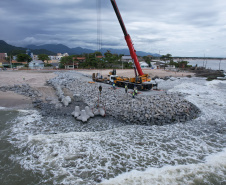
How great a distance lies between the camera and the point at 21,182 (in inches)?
263

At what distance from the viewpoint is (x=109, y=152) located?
8773mm

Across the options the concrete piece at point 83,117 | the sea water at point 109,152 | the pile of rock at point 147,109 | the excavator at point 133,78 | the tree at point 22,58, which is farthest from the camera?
the tree at point 22,58

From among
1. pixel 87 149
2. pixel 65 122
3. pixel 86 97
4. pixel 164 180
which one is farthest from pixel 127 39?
pixel 164 180

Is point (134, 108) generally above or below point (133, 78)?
below

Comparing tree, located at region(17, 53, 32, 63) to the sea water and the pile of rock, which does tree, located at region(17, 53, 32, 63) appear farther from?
the sea water

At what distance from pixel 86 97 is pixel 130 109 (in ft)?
20.3

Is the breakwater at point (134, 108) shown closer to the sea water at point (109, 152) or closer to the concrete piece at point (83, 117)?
the sea water at point (109, 152)

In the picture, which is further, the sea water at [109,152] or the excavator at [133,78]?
the excavator at [133,78]

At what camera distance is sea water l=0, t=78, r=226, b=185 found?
705 centimetres

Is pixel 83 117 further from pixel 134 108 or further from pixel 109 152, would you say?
pixel 134 108

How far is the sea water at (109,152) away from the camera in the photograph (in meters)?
7.05

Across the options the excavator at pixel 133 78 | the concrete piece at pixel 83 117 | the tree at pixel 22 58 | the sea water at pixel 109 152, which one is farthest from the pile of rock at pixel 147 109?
the tree at pixel 22 58

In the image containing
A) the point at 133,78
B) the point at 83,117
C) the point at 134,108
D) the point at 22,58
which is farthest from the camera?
the point at 22,58

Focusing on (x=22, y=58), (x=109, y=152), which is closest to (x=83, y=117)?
(x=109, y=152)
